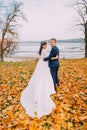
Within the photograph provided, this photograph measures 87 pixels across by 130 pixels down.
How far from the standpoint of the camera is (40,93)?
32.1 ft

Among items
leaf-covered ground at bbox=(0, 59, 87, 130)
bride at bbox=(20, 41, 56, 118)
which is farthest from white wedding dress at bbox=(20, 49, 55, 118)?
leaf-covered ground at bbox=(0, 59, 87, 130)

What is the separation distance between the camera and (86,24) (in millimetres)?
40281

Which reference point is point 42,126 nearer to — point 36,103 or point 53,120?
point 53,120

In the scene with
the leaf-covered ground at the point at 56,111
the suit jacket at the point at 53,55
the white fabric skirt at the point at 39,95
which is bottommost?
the leaf-covered ground at the point at 56,111

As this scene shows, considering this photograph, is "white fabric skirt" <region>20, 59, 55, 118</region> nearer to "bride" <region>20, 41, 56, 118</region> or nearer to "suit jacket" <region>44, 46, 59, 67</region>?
"bride" <region>20, 41, 56, 118</region>

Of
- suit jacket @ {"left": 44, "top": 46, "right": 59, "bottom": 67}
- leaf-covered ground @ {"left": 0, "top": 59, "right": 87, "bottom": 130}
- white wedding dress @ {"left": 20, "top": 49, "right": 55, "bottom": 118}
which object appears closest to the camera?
leaf-covered ground @ {"left": 0, "top": 59, "right": 87, "bottom": 130}

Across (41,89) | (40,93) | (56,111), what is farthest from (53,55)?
(56,111)

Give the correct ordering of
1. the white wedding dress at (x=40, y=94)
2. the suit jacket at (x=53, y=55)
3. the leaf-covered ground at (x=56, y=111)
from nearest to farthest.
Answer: the leaf-covered ground at (x=56, y=111) < the white wedding dress at (x=40, y=94) < the suit jacket at (x=53, y=55)

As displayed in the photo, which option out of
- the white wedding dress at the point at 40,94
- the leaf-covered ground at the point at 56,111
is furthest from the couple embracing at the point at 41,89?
the leaf-covered ground at the point at 56,111

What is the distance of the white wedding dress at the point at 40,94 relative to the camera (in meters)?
9.10

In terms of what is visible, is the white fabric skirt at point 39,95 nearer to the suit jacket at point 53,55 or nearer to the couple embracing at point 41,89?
the couple embracing at point 41,89

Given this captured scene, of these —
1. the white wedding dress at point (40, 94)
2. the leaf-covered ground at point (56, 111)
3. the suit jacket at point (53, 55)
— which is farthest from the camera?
the suit jacket at point (53, 55)

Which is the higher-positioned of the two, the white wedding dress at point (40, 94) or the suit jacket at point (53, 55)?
the suit jacket at point (53, 55)

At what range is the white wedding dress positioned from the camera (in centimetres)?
910
